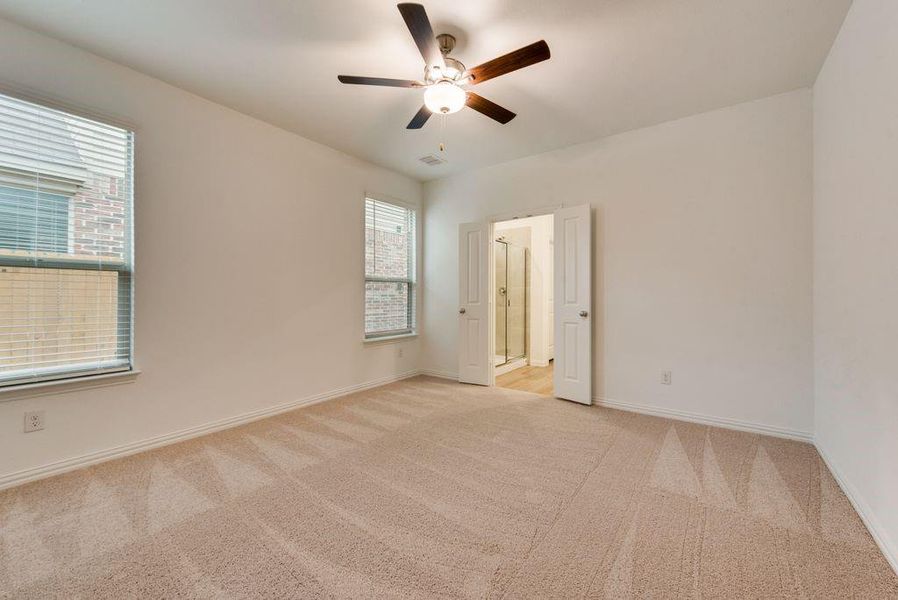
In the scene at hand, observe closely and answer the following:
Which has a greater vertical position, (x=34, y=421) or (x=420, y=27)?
(x=420, y=27)

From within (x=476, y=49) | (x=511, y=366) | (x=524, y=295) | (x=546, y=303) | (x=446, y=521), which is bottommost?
(x=446, y=521)

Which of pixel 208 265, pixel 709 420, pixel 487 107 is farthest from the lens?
pixel 709 420

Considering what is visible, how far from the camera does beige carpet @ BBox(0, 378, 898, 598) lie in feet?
4.64

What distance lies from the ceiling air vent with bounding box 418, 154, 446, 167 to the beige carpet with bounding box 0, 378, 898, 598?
115 inches

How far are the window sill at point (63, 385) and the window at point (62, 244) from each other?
38mm

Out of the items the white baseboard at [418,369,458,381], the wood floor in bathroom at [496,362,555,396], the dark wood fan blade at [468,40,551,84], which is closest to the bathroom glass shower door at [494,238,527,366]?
the wood floor in bathroom at [496,362,555,396]

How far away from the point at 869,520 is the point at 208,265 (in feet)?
13.9

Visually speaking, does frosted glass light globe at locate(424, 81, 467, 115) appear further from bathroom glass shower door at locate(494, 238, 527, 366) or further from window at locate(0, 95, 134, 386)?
bathroom glass shower door at locate(494, 238, 527, 366)

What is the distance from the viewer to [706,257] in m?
3.11

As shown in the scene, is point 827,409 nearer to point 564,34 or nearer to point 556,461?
point 556,461

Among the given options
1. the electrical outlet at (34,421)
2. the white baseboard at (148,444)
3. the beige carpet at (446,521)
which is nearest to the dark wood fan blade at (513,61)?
the beige carpet at (446,521)

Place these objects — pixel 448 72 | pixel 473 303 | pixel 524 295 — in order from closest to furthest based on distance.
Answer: pixel 448 72, pixel 473 303, pixel 524 295

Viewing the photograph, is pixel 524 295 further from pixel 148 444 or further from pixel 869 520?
pixel 148 444

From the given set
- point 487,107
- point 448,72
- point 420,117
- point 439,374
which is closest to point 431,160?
point 420,117
